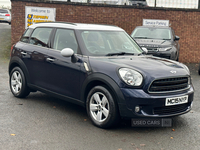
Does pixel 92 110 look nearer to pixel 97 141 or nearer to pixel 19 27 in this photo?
pixel 97 141

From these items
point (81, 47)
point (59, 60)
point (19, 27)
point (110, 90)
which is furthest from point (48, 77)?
point (19, 27)

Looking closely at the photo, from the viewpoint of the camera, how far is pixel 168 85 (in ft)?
15.9

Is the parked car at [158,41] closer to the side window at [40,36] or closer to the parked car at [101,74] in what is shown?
the parked car at [101,74]

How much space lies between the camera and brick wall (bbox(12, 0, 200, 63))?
15.8 m

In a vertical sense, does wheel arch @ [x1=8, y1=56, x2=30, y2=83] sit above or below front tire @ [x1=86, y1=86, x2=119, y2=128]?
above

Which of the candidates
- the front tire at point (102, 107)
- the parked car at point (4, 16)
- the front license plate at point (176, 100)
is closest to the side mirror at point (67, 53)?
the front tire at point (102, 107)

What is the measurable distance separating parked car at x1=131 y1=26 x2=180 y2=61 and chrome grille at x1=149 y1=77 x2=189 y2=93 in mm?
5809

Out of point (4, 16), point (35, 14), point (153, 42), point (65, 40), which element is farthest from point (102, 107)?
point (4, 16)

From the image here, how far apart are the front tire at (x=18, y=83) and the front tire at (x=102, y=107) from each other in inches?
85.1

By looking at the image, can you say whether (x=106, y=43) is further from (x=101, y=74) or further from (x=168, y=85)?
(x=168, y=85)

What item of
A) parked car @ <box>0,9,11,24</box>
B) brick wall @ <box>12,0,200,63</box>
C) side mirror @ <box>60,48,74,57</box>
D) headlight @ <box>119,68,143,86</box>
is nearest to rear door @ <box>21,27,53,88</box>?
side mirror @ <box>60,48,74,57</box>

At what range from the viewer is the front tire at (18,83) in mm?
6793

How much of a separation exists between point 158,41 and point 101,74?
22.6 feet

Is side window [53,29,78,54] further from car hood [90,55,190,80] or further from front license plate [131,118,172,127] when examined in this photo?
front license plate [131,118,172,127]
